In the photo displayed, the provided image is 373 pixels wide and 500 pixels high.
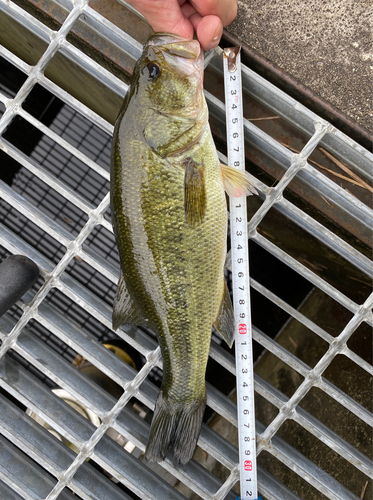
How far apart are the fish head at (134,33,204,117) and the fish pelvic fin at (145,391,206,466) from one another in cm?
134

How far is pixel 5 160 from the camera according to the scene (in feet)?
10.5

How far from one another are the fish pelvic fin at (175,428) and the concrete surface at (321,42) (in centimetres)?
166

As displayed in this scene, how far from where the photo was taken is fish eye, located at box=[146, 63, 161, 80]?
1.65 metres

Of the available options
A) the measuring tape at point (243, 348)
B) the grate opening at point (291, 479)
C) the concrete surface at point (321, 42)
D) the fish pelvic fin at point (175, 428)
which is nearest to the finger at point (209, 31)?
the concrete surface at point (321, 42)

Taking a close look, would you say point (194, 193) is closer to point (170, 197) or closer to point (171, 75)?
point (170, 197)

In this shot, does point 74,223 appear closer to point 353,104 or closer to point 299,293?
point 299,293

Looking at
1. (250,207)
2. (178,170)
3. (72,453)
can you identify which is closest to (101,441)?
(72,453)

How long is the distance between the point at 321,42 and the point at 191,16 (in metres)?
0.67

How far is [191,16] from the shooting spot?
1.89 metres

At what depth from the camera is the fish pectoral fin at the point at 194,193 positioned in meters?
1.63

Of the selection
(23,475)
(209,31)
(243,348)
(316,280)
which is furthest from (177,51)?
(23,475)

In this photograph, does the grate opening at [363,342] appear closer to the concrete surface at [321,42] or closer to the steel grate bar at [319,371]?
the steel grate bar at [319,371]

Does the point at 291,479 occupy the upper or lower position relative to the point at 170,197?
lower

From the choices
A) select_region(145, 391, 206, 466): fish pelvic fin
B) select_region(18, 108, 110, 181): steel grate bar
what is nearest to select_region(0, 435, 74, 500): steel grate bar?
select_region(145, 391, 206, 466): fish pelvic fin
